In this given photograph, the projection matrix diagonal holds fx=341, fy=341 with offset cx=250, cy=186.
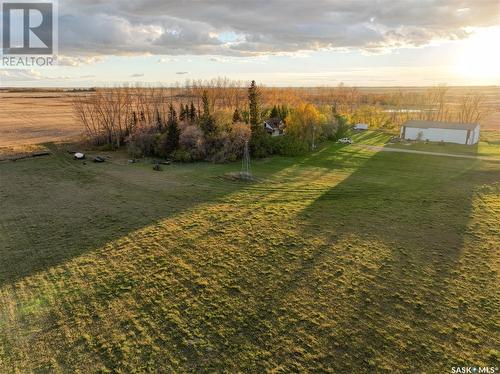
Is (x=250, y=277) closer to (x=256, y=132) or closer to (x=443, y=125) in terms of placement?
(x=256, y=132)

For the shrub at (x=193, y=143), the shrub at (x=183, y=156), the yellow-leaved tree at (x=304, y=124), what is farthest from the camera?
the yellow-leaved tree at (x=304, y=124)

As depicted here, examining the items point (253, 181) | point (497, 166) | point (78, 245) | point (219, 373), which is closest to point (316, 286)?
point (219, 373)

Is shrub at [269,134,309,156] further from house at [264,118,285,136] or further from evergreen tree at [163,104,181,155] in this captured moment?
evergreen tree at [163,104,181,155]

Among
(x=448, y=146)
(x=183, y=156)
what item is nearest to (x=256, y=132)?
(x=183, y=156)

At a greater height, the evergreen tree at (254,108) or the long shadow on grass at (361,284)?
the evergreen tree at (254,108)

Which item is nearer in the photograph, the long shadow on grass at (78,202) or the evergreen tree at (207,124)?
the long shadow on grass at (78,202)

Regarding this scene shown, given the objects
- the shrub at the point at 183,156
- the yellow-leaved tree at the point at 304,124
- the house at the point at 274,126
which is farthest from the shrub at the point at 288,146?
the shrub at the point at 183,156

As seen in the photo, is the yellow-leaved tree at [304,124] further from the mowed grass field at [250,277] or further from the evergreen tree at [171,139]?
the mowed grass field at [250,277]
